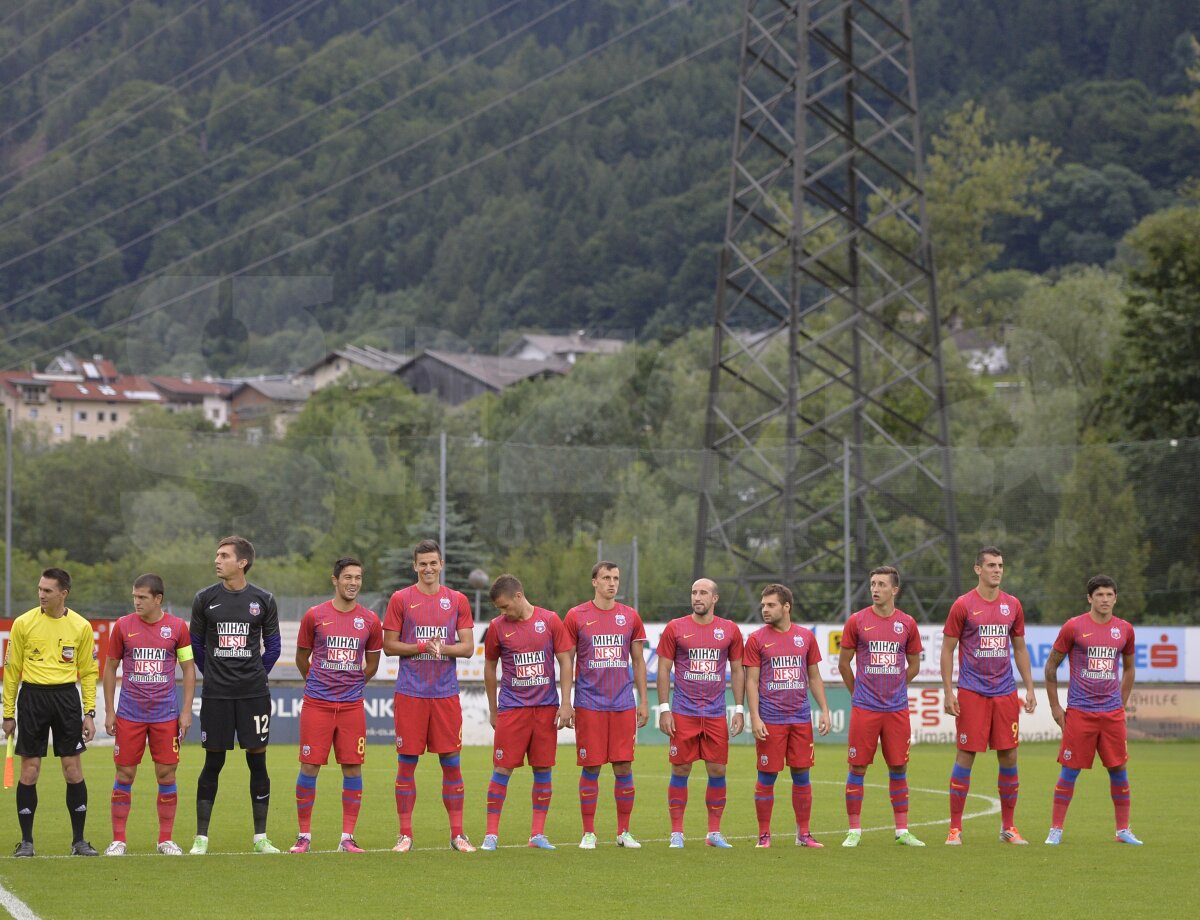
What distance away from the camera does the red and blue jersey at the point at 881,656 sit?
45.2ft

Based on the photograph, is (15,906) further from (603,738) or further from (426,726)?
(603,738)

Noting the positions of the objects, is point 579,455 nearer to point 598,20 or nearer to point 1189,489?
point 1189,489

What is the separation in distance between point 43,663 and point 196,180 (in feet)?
322

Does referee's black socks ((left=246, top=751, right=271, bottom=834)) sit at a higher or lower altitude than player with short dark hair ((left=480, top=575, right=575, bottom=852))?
lower

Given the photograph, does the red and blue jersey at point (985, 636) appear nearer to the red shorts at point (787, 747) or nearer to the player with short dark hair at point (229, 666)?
the red shorts at point (787, 747)

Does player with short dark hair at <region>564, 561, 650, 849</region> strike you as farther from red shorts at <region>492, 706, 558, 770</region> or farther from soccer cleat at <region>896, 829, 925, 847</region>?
soccer cleat at <region>896, 829, 925, 847</region>

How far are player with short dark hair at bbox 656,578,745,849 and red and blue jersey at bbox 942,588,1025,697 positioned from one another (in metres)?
1.82

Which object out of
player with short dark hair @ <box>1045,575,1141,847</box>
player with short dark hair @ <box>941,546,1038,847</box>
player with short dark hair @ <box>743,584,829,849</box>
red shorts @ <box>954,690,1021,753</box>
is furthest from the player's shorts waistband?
player with short dark hair @ <box>1045,575,1141,847</box>

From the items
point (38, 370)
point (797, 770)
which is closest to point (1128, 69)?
point (38, 370)

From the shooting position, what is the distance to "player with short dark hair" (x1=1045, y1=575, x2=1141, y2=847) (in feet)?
45.9

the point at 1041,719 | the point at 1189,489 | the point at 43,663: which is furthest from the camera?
the point at 1189,489

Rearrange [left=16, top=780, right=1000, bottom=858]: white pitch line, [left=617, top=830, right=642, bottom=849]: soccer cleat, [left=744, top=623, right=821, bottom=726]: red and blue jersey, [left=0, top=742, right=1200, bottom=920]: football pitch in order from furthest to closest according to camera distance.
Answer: [left=744, top=623, right=821, bottom=726]: red and blue jersey < [left=617, top=830, right=642, bottom=849]: soccer cleat < [left=16, top=780, right=1000, bottom=858]: white pitch line < [left=0, top=742, right=1200, bottom=920]: football pitch

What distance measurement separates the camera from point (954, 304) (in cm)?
6362

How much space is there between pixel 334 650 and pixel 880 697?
13.9ft
